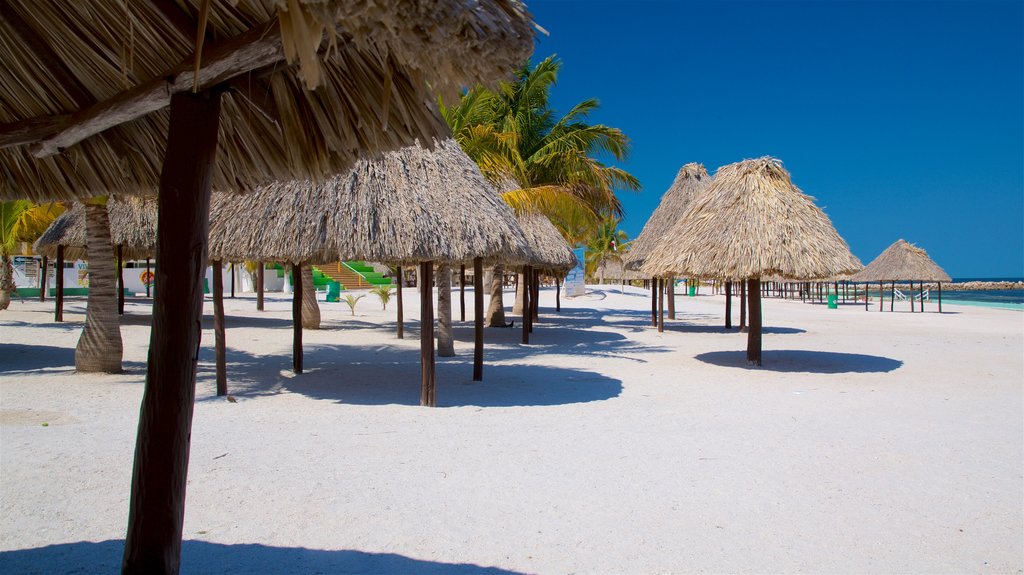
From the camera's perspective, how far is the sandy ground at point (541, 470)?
11.8ft

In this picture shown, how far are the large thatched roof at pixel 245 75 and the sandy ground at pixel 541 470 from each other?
1.99 metres

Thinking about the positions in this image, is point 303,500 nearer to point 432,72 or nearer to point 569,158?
point 432,72

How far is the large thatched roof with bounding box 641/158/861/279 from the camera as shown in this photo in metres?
10.6

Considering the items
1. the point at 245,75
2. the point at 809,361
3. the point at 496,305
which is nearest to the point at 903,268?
the point at 496,305

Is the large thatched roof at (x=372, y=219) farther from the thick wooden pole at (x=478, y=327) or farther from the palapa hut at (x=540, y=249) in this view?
the palapa hut at (x=540, y=249)

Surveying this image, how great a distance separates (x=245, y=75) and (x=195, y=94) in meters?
0.24

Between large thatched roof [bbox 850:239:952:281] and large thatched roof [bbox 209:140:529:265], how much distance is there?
27290mm

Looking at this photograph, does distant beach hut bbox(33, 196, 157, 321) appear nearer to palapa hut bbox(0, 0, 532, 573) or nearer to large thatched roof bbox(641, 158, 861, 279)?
large thatched roof bbox(641, 158, 861, 279)

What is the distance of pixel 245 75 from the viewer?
99.3 inches

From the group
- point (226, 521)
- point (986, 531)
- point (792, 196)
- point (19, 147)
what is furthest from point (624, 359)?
point (19, 147)

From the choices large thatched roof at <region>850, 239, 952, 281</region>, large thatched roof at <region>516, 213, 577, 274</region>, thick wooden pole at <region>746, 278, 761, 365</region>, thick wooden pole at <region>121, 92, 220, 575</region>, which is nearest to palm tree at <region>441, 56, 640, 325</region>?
large thatched roof at <region>516, 213, 577, 274</region>

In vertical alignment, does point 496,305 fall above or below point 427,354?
above

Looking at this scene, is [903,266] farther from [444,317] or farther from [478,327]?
[478,327]

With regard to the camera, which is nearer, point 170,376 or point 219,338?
point 170,376
